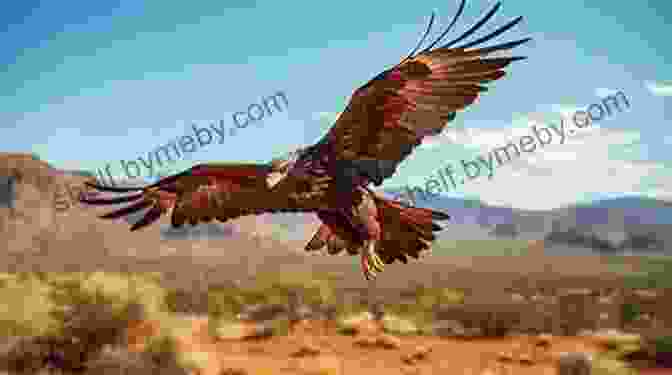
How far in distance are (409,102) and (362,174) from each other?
1.24 metres

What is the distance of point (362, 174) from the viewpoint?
297 cm

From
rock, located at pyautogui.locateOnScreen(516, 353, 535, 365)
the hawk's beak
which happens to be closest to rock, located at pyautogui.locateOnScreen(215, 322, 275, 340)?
rock, located at pyautogui.locateOnScreen(516, 353, 535, 365)

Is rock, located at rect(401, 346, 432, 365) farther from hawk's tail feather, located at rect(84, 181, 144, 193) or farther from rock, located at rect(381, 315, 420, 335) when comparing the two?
hawk's tail feather, located at rect(84, 181, 144, 193)

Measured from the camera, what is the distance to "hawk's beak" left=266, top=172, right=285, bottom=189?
237 centimetres

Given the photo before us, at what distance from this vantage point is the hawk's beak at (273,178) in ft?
7.78

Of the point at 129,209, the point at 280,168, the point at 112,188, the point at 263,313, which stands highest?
the point at 280,168

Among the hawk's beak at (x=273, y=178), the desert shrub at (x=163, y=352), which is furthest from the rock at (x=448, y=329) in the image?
the hawk's beak at (x=273, y=178)

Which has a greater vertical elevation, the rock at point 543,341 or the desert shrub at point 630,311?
the rock at point 543,341

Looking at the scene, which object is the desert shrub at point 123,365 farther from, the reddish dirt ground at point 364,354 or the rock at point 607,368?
the rock at point 607,368

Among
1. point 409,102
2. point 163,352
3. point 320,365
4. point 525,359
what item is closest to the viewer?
point 409,102

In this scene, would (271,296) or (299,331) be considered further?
(271,296)

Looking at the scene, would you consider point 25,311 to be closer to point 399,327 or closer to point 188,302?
point 399,327

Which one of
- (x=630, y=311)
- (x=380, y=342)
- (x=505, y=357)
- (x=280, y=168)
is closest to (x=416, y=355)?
(x=380, y=342)

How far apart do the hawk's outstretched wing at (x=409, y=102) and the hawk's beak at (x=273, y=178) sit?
1.78 ft
